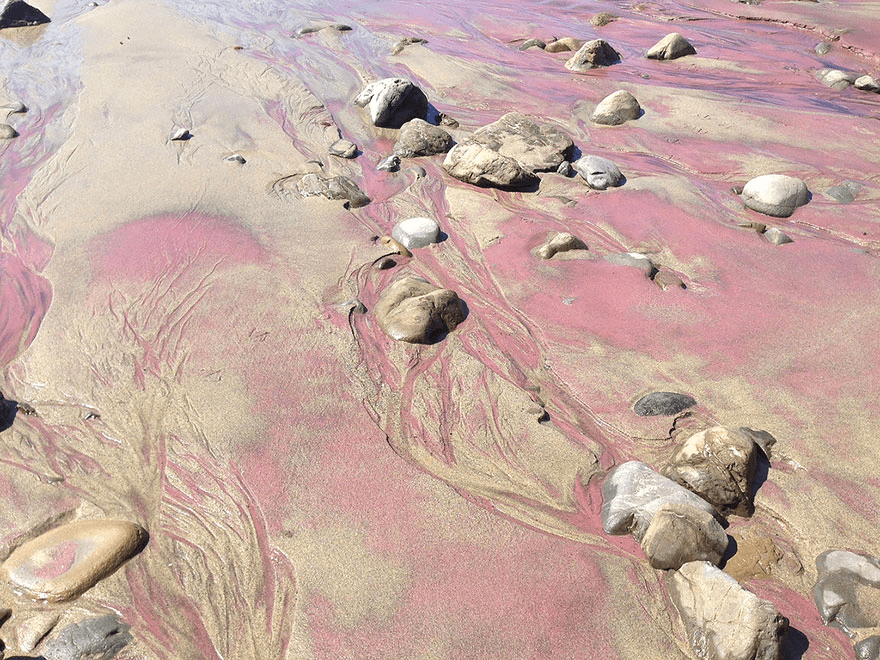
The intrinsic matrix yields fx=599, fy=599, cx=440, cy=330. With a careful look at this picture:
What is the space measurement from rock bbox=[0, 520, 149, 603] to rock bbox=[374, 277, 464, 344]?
2.03 metres

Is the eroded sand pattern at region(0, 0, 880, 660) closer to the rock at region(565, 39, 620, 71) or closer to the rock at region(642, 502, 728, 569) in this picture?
the rock at region(642, 502, 728, 569)

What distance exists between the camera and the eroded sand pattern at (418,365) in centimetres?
282

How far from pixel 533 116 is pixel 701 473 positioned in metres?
5.69

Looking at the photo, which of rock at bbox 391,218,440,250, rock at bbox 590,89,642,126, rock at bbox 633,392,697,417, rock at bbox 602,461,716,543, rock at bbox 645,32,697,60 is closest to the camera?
rock at bbox 602,461,716,543

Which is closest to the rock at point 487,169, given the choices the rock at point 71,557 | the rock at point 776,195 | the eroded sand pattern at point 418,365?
the eroded sand pattern at point 418,365

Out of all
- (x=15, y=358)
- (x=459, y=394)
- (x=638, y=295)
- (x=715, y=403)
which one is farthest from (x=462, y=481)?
(x=15, y=358)

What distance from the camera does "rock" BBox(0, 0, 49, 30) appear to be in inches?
410

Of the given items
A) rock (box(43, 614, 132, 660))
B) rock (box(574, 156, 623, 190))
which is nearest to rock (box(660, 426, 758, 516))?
rock (box(43, 614, 132, 660))

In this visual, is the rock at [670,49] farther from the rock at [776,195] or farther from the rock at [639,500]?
the rock at [639,500]

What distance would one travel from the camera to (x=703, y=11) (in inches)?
450

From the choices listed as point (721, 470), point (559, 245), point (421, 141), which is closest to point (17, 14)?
point (421, 141)

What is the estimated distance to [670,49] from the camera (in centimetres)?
934

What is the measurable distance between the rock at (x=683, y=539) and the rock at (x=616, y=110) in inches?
226

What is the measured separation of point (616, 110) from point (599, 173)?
177 cm
